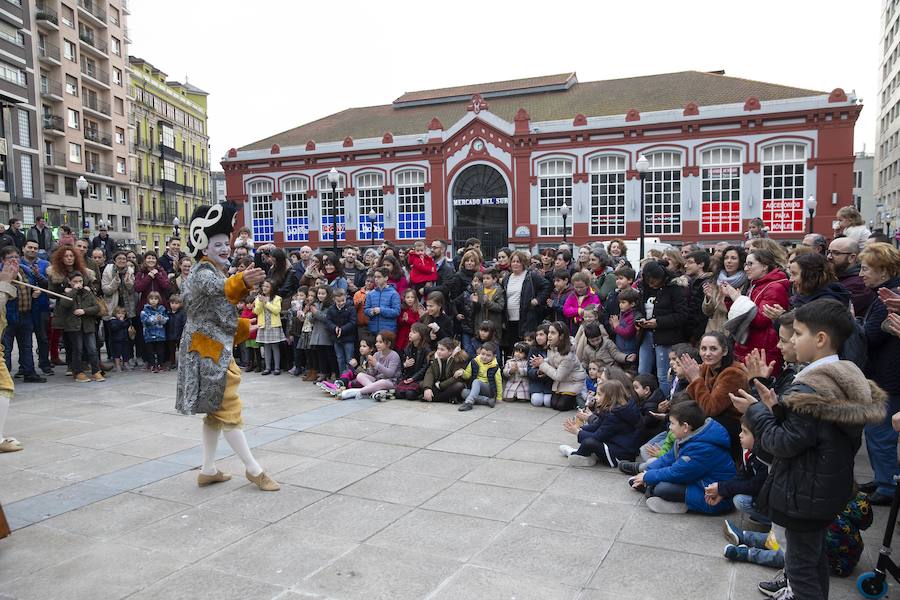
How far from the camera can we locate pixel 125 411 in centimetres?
876

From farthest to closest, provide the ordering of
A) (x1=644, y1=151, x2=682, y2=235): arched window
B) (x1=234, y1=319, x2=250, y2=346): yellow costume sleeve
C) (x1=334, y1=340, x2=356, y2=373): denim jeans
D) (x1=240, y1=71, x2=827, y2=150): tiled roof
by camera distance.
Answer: (x1=240, y1=71, x2=827, y2=150): tiled roof
(x1=644, y1=151, x2=682, y2=235): arched window
(x1=334, y1=340, x2=356, y2=373): denim jeans
(x1=234, y1=319, x2=250, y2=346): yellow costume sleeve

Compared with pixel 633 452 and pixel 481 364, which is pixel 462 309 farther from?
pixel 633 452

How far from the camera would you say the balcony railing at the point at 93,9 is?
51.0m

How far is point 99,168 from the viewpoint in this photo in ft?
171

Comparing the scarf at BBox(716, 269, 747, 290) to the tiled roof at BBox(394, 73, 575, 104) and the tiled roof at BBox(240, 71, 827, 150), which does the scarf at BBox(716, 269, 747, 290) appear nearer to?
the tiled roof at BBox(240, 71, 827, 150)

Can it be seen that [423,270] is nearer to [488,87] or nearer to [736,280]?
[736,280]

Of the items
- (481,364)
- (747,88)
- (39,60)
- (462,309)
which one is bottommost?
(481,364)

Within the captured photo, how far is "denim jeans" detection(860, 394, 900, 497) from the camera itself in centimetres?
520

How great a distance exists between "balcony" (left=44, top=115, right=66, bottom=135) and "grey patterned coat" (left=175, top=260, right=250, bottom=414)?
159 feet

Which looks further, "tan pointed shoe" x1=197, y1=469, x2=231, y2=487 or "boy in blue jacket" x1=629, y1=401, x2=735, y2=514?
"tan pointed shoe" x1=197, y1=469, x2=231, y2=487

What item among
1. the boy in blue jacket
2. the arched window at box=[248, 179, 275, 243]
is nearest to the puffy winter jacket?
the boy in blue jacket

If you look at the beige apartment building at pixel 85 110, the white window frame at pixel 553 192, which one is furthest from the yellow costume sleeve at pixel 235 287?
the beige apartment building at pixel 85 110

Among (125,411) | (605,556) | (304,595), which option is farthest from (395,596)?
(125,411)

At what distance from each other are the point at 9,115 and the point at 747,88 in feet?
140
